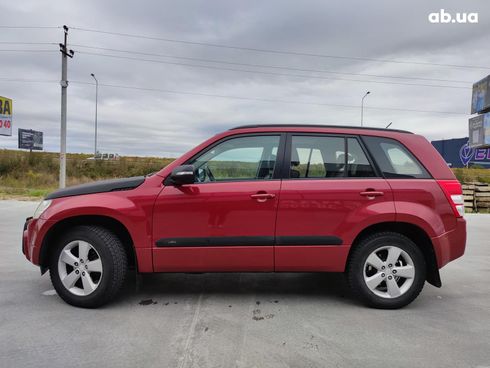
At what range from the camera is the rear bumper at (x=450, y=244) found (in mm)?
3713

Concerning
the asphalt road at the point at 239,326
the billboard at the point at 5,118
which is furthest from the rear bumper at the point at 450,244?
the billboard at the point at 5,118

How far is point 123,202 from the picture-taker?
3625mm

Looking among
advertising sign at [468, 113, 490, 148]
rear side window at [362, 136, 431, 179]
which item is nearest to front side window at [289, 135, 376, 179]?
rear side window at [362, 136, 431, 179]

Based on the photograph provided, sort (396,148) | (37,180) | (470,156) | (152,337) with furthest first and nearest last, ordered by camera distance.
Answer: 1. (470,156)
2. (37,180)
3. (396,148)
4. (152,337)

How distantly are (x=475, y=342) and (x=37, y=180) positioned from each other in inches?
900

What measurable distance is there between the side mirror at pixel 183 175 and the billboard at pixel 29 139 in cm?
5428

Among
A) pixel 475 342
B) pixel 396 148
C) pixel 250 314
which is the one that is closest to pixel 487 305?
pixel 475 342

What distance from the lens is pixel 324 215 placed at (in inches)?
144

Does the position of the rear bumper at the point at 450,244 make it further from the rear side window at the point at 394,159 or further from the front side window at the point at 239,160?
the front side window at the point at 239,160

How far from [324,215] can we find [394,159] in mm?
928

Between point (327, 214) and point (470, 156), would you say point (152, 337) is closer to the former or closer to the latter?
point (327, 214)

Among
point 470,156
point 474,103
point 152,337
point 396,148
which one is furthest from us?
point 470,156

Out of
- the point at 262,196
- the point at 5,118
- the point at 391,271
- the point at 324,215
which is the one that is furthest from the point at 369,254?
the point at 5,118

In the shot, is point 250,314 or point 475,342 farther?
point 250,314
